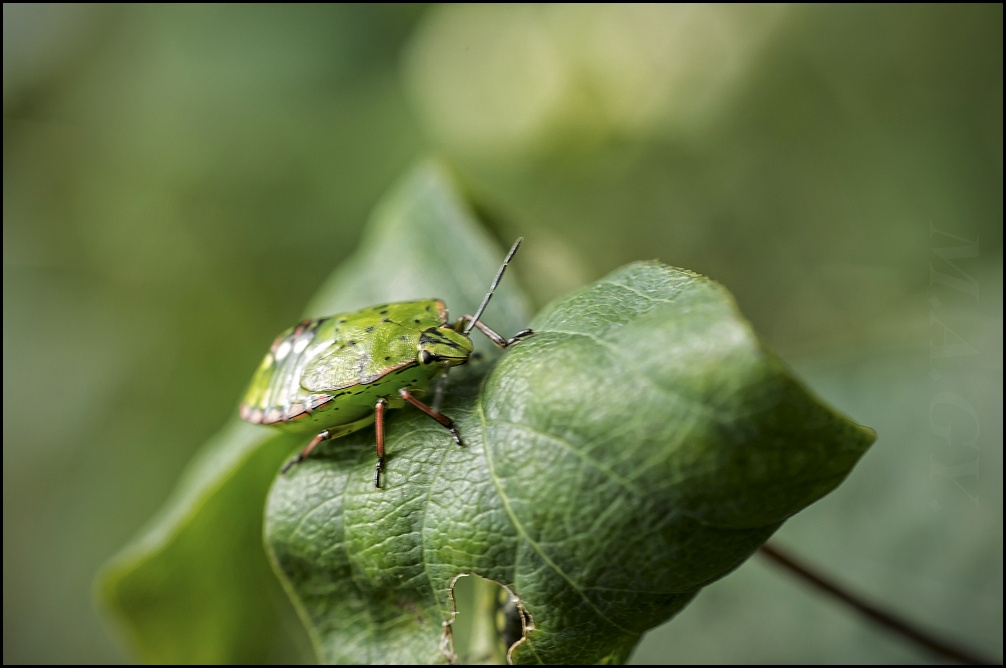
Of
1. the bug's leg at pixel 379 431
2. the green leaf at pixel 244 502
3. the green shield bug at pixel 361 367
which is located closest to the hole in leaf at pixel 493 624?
the bug's leg at pixel 379 431

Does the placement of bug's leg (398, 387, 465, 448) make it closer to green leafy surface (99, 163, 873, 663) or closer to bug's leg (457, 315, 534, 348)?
green leafy surface (99, 163, 873, 663)

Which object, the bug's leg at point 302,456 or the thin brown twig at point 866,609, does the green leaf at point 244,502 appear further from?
the thin brown twig at point 866,609

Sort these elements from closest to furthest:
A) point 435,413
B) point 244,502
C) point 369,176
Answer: point 435,413, point 244,502, point 369,176

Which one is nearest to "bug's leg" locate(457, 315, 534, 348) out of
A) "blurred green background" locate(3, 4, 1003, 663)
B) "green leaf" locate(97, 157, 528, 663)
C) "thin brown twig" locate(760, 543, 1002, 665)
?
"green leaf" locate(97, 157, 528, 663)

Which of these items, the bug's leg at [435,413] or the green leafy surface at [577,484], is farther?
the bug's leg at [435,413]

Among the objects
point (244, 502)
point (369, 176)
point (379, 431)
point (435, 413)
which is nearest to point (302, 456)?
point (379, 431)

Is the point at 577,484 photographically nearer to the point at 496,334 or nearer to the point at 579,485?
the point at 579,485

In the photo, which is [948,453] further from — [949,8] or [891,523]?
[949,8]
